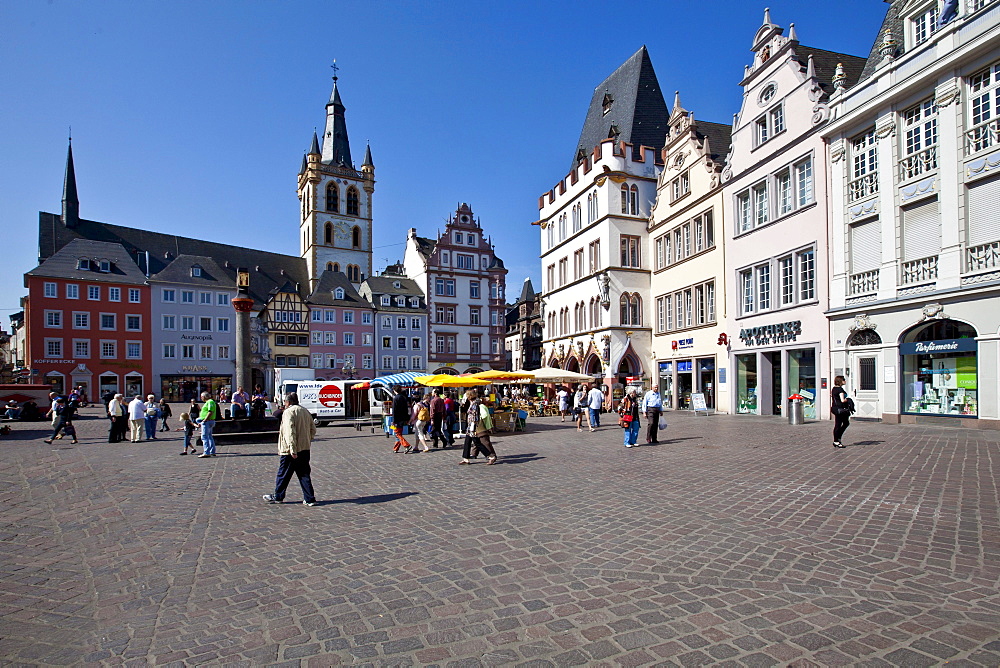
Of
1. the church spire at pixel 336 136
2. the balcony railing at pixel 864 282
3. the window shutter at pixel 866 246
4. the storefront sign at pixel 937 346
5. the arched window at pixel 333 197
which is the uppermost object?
the church spire at pixel 336 136

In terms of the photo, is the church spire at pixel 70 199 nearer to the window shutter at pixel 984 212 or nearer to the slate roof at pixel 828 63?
the slate roof at pixel 828 63

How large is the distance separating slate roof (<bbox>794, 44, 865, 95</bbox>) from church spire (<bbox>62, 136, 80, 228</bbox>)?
69.0m

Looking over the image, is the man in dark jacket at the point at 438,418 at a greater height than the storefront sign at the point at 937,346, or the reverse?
the storefront sign at the point at 937,346

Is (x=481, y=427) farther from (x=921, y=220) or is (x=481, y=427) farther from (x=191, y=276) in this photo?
(x=191, y=276)

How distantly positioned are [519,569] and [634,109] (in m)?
39.8

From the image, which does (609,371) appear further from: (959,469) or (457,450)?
(959,469)

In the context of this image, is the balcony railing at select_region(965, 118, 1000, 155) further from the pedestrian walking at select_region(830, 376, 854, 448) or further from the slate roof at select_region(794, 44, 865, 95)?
the pedestrian walking at select_region(830, 376, 854, 448)

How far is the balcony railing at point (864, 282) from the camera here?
20.4m

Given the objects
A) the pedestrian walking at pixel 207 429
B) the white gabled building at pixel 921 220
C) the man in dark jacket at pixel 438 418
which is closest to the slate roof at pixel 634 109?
the white gabled building at pixel 921 220

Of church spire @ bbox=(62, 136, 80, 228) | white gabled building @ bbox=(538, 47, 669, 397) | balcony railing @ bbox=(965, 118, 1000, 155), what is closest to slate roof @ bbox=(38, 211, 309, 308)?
church spire @ bbox=(62, 136, 80, 228)

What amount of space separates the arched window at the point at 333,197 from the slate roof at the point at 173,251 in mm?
8178

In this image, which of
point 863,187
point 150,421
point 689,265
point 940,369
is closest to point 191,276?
→ point 150,421

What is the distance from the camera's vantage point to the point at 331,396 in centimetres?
2955

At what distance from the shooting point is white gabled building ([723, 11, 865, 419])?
22953mm
